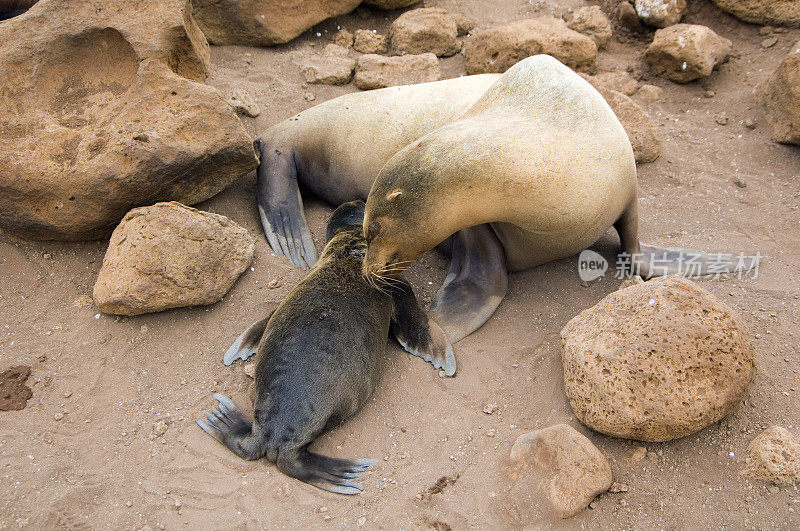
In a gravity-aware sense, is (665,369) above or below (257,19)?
below

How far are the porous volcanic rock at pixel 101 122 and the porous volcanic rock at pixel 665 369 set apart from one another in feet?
7.81

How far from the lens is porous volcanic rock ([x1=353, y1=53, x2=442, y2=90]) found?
17.3ft

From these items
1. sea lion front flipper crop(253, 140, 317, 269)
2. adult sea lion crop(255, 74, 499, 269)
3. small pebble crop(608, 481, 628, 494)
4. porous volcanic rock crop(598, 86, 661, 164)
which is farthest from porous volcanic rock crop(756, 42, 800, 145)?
sea lion front flipper crop(253, 140, 317, 269)

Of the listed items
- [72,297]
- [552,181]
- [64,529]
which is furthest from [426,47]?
[64,529]

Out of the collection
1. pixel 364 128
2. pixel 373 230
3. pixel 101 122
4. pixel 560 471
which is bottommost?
pixel 560 471

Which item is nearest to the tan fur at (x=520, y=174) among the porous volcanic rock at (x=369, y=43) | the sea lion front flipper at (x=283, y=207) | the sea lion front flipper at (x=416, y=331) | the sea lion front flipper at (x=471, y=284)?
the sea lion front flipper at (x=471, y=284)

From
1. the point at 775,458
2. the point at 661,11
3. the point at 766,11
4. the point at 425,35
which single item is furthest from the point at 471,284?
the point at 766,11

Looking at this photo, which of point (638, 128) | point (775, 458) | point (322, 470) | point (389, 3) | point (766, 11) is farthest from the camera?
point (389, 3)

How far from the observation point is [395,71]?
5.33m

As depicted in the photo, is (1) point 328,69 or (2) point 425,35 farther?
(2) point 425,35

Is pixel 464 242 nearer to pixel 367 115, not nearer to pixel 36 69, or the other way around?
pixel 367 115

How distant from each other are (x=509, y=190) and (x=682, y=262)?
1358 mm

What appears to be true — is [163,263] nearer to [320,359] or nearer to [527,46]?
[320,359]

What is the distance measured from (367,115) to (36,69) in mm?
1940
